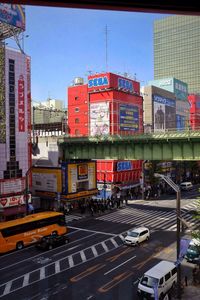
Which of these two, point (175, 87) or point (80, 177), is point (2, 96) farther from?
point (175, 87)

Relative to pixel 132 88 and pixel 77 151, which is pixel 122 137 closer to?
pixel 77 151

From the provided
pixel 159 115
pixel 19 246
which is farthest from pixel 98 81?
pixel 19 246

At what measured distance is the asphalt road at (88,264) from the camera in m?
20.6

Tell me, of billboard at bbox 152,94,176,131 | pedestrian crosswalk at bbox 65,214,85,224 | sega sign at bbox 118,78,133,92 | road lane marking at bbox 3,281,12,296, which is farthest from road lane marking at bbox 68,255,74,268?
billboard at bbox 152,94,176,131

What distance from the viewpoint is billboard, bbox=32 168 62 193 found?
4997cm

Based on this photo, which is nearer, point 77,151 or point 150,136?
point 150,136

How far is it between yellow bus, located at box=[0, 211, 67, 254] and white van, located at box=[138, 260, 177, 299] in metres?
15.1

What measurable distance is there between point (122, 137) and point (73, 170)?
12188 millimetres

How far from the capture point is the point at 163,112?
3666 inches

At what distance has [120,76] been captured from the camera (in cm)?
6662

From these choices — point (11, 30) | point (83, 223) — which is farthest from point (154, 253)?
point (11, 30)

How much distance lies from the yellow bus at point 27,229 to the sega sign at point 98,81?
36427 mm

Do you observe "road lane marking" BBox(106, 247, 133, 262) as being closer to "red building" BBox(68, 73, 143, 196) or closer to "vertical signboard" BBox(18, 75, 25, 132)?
"vertical signboard" BBox(18, 75, 25, 132)

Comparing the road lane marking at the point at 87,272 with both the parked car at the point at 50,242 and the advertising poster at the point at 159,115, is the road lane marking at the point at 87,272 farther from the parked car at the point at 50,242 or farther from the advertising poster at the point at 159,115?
the advertising poster at the point at 159,115
